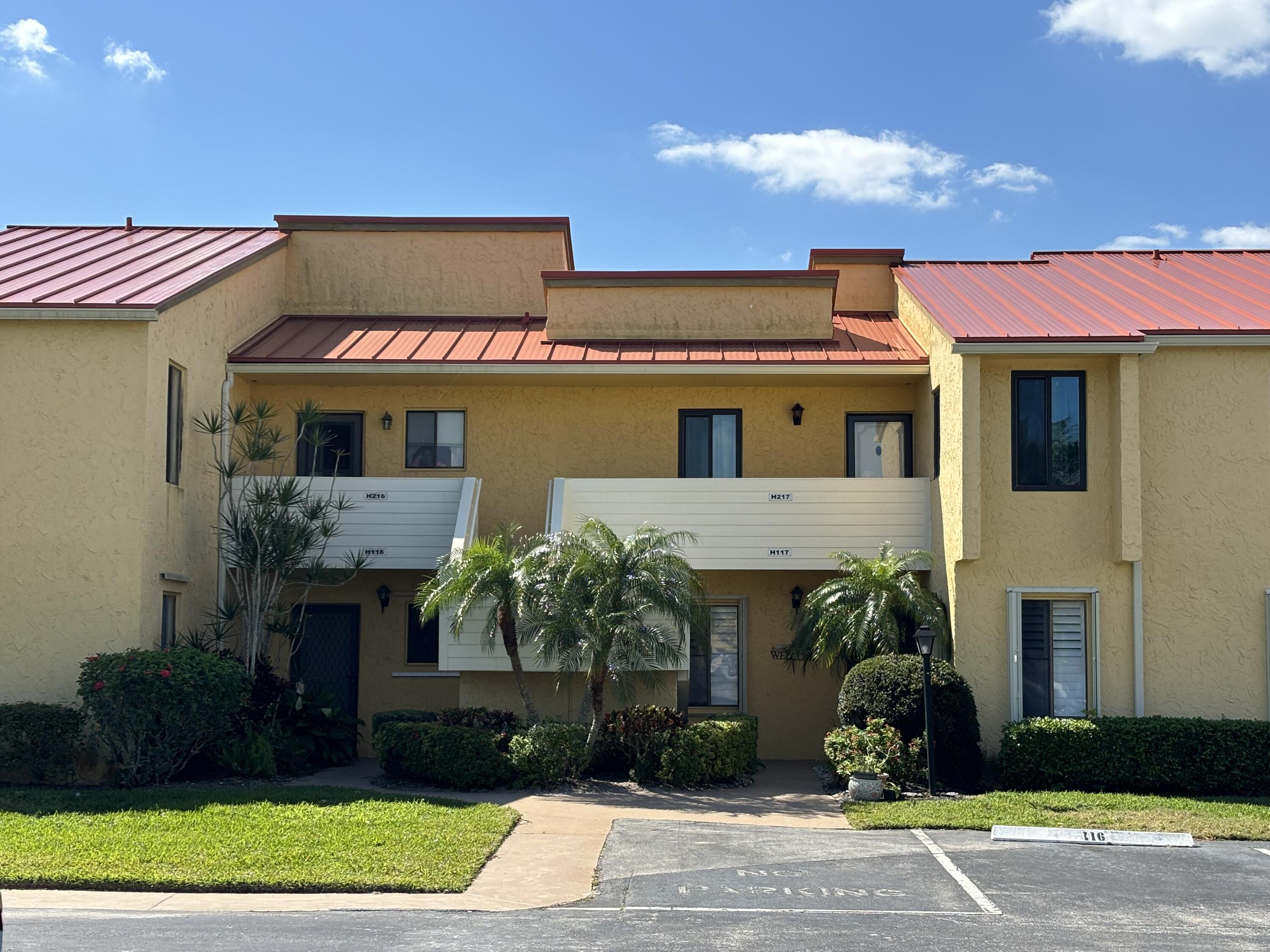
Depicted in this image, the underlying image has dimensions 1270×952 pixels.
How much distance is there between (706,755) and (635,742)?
914 mm

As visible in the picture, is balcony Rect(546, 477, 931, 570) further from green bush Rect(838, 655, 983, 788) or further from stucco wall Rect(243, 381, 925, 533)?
green bush Rect(838, 655, 983, 788)

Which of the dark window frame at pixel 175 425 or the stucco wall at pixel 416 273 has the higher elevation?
the stucco wall at pixel 416 273

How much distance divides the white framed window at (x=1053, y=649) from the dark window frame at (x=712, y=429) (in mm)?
4955

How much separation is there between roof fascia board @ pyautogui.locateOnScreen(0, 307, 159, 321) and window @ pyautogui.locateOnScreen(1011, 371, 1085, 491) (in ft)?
36.0

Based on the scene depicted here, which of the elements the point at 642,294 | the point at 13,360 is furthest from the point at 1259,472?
the point at 13,360

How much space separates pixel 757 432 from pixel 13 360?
33.7ft

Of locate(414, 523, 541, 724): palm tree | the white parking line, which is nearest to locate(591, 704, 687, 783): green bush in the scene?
locate(414, 523, 541, 724): palm tree

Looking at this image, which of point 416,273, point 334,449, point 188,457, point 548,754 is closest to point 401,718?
point 548,754

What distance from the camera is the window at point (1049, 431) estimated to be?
658 inches

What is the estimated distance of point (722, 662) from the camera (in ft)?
63.5


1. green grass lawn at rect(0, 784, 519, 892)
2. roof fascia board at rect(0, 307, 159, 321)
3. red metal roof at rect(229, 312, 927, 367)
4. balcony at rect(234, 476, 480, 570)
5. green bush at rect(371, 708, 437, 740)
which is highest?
red metal roof at rect(229, 312, 927, 367)

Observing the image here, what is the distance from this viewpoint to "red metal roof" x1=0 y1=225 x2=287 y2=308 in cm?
1633

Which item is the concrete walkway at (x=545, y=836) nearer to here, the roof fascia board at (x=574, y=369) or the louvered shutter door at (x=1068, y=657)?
the louvered shutter door at (x=1068, y=657)

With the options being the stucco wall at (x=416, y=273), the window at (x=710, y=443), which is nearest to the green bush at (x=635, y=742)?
the window at (x=710, y=443)
